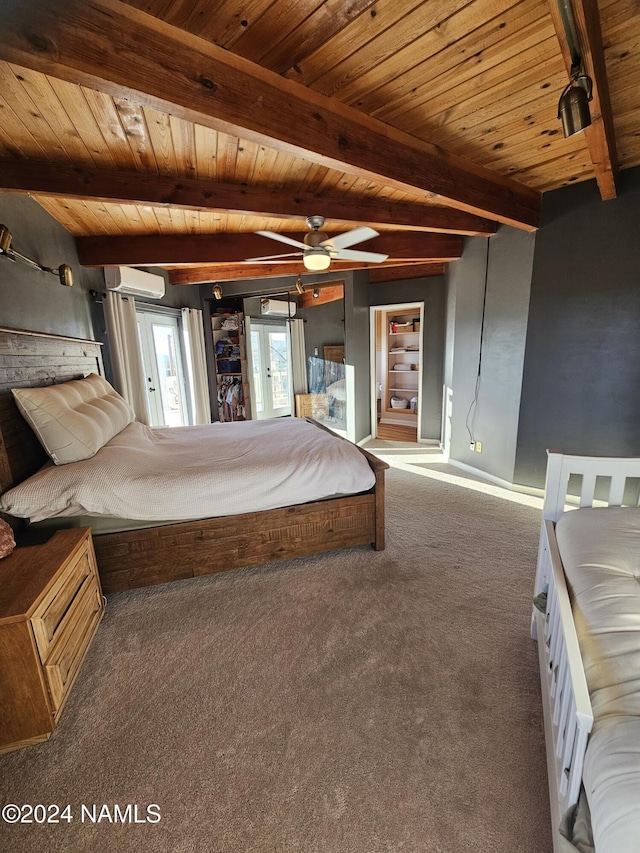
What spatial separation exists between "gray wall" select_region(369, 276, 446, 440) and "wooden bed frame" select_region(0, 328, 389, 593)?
3.11 meters

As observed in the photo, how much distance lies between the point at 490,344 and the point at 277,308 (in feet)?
12.3

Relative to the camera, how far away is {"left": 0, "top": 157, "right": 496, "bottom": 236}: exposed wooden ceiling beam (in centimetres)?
206

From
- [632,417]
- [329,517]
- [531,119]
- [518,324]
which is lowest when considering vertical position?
[329,517]

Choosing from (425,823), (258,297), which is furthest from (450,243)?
(425,823)

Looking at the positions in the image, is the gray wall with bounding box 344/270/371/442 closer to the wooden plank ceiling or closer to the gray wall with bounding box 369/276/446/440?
the gray wall with bounding box 369/276/446/440

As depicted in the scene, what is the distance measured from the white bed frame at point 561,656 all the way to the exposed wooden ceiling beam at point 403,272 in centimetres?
394

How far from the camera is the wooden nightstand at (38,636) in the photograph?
1261 millimetres

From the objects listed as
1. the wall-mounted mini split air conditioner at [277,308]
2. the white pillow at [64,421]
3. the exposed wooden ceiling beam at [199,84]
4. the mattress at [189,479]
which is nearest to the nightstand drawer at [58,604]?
the mattress at [189,479]

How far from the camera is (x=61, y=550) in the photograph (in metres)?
1.65

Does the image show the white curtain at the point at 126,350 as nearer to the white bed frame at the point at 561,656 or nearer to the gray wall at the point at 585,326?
the white bed frame at the point at 561,656

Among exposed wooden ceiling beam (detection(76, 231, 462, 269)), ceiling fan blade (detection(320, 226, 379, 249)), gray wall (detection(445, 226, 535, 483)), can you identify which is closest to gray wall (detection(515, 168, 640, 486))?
gray wall (detection(445, 226, 535, 483))

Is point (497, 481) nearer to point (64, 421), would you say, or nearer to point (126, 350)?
point (64, 421)

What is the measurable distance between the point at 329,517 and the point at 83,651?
4.79 feet

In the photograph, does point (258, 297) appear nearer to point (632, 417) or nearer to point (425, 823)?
point (632, 417)
